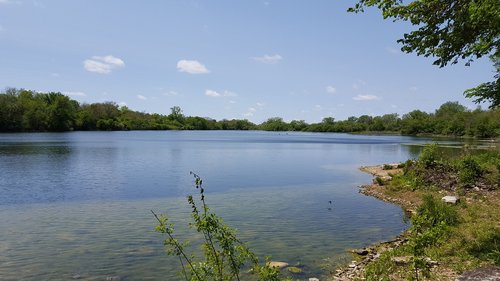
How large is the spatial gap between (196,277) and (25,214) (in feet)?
63.4

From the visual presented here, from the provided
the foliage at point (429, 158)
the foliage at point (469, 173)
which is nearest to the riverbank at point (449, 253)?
the foliage at point (469, 173)

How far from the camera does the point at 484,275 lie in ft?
28.8

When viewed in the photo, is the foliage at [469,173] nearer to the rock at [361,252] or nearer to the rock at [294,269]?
the rock at [361,252]

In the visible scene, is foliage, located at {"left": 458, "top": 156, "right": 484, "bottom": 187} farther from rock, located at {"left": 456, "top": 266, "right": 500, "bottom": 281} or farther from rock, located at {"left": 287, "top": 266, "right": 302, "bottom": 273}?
rock, located at {"left": 456, "top": 266, "right": 500, "bottom": 281}

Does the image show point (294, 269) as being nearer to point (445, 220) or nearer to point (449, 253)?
point (449, 253)

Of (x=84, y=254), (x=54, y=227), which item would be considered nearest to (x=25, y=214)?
(x=54, y=227)

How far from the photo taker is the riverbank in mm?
9141

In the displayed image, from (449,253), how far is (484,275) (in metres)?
4.03

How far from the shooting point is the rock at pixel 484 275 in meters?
8.52

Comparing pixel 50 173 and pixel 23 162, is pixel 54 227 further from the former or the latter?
pixel 23 162

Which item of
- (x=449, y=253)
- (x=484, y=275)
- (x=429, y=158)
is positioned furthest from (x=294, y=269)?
(x=429, y=158)

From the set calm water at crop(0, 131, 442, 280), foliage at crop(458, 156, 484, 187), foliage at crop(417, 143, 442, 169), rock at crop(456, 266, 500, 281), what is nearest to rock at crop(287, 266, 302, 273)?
calm water at crop(0, 131, 442, 280)

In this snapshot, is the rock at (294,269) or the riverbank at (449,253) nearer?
the riverbank at (449,253)

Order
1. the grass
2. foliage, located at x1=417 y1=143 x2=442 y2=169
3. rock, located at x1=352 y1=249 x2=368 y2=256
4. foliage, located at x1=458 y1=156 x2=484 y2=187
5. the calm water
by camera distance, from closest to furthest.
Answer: the grass
the calm water
rock, located at x1=352 y1=249 x2=368 y2=256
foliage, located at x1=458 y1=156 x2=484 y2=187
foliage, located at x1=417 y1=143 x2=442 y2=169
